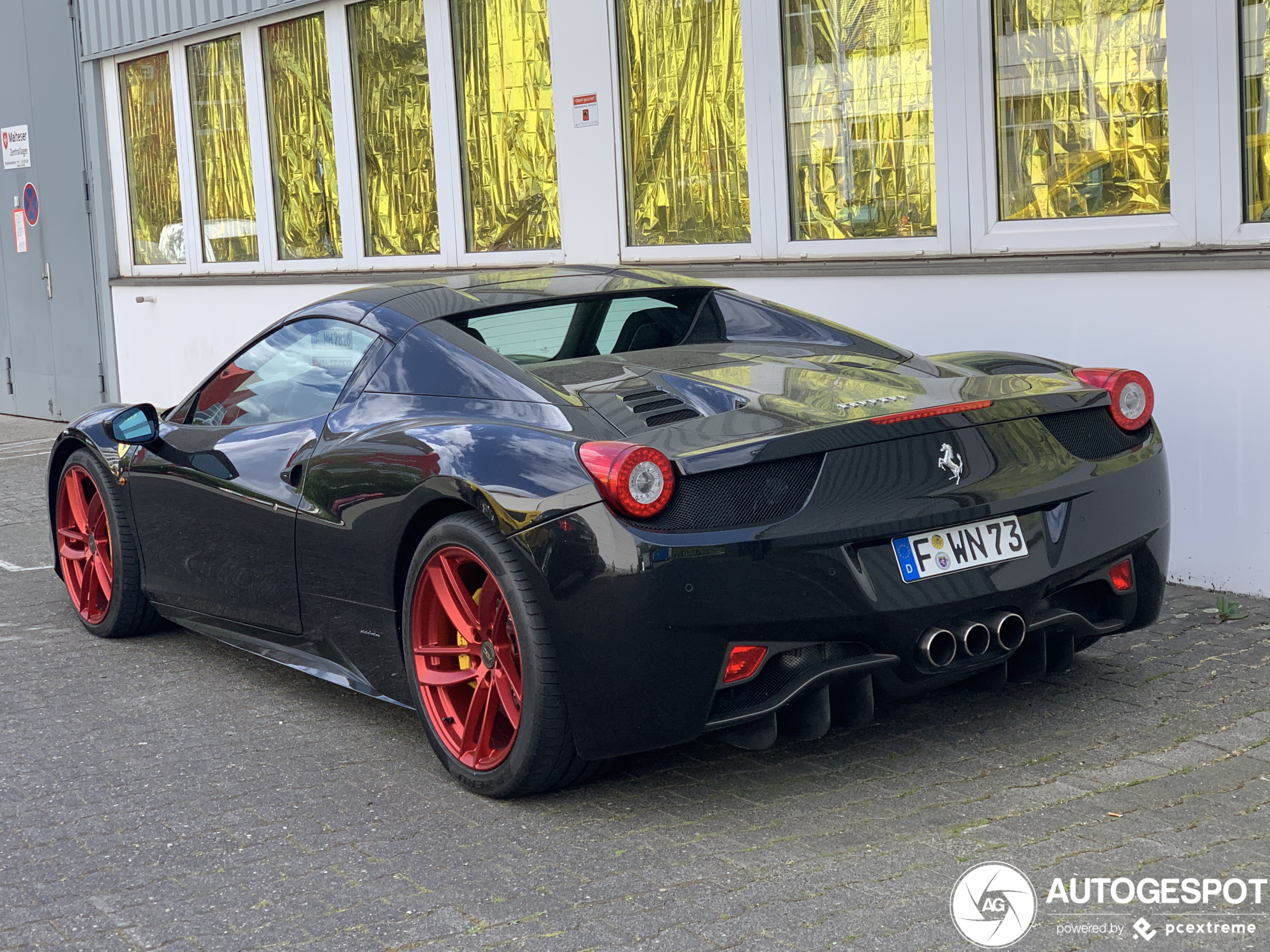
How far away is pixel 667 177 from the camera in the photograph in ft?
28.3

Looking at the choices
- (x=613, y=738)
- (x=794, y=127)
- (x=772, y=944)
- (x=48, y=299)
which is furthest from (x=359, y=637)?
(x=48, y=299)

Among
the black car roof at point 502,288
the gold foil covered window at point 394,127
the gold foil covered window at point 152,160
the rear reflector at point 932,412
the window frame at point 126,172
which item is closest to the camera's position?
the rear reflector at point 932,412

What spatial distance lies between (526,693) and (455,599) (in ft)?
1.38

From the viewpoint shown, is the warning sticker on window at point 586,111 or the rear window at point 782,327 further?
the warning sticker on window at point 586,111

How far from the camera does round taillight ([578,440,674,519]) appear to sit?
3.44m

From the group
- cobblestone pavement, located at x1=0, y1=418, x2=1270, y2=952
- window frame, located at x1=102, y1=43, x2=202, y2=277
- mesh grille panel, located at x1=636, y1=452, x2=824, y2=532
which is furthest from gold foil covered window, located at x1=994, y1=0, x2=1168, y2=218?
window frame, located at x1=102, y1=43, x2=202, y2=277

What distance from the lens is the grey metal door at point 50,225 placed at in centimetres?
1389

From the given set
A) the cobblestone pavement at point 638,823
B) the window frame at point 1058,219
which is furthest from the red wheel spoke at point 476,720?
the window frame at point 1058,219

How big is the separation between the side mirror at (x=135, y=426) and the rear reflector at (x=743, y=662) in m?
2.63

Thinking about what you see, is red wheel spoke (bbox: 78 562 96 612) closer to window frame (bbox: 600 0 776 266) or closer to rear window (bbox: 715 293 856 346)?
rear window (bbox: 715 293 856 346)

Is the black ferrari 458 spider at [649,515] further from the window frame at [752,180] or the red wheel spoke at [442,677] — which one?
the window frame at [752,180]

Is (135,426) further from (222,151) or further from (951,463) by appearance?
(222,151)

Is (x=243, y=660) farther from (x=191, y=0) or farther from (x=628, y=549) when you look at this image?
(x=191, y=0)

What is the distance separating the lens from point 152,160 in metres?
13.4
